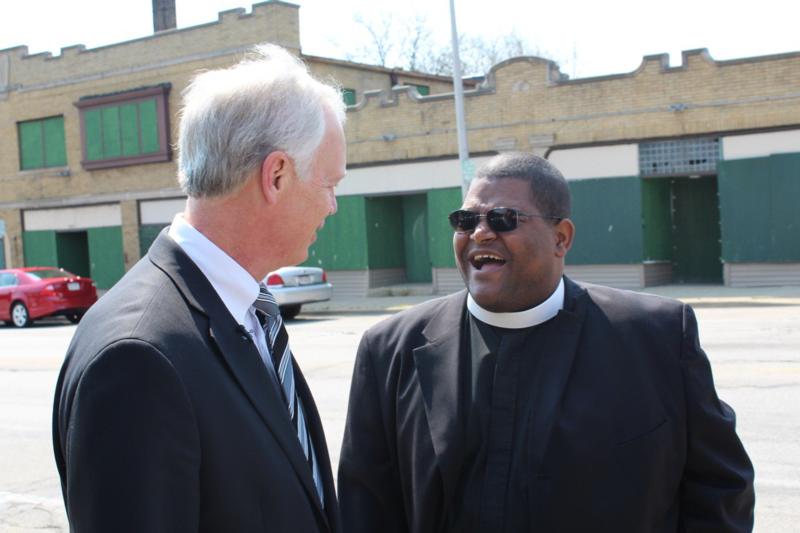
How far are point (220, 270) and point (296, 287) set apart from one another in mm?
Result: 17529

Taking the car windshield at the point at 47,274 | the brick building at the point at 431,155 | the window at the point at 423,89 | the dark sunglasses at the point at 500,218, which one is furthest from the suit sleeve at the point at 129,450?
the window at the point at 423,89

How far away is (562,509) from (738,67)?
19262mm

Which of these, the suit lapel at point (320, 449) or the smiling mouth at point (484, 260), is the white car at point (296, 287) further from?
the suit lapel at point (320, 449)

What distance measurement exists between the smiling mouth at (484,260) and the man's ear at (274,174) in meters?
1.01

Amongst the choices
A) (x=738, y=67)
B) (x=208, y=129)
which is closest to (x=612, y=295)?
(x=208, y=129)

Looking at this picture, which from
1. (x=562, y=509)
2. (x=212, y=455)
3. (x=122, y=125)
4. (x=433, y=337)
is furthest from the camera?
(x=122, y=125)

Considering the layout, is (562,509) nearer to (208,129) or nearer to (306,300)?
(208,129)

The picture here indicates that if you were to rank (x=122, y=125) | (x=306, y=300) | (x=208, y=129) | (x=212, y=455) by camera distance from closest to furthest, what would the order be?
(x=212, y=455)
(x=208, y=129)
(x=306, y=300)
(x=122, y=125)

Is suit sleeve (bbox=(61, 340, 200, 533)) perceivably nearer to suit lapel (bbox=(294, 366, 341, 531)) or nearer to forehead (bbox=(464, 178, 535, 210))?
suit lapel (bbox=(294, 366, 341, 531))

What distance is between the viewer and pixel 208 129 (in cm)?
215

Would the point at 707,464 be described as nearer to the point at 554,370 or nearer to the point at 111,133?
the point at 554,370

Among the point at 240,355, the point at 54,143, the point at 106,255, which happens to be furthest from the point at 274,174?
the point at 54,143

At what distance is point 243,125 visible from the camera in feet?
7.02

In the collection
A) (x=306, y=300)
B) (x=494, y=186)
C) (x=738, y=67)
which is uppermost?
(x=738, y=67)
